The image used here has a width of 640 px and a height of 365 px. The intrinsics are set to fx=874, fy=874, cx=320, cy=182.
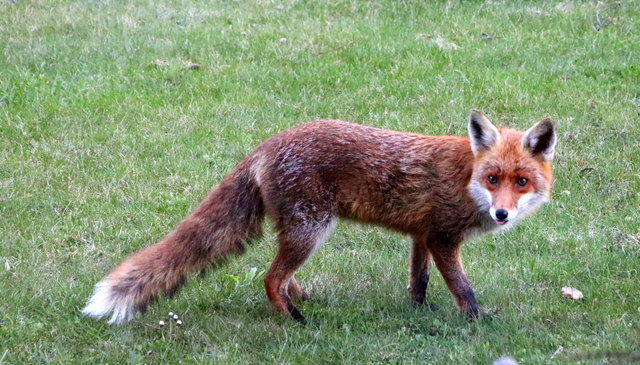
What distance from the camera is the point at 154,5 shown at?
47.4ft

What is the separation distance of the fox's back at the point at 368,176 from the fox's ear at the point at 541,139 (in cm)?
43

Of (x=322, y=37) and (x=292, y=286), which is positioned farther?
(x=322, y=37)

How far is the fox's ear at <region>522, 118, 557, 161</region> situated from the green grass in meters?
1.11

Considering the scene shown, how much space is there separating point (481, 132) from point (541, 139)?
41 cm

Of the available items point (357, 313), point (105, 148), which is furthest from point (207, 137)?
point (357, 313)

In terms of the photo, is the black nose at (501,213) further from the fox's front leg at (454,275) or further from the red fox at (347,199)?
the fox's front leg at (454,275)

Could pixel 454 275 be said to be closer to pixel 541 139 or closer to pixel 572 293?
pixel 572 293

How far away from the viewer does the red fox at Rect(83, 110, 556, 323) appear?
229 inches

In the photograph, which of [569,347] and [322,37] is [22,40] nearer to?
[322,37]

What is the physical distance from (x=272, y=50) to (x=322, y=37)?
2.68 ft

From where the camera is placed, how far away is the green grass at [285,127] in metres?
5.81

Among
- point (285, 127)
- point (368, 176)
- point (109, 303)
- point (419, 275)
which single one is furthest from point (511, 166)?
point (285, 127)

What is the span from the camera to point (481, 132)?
6.12 m

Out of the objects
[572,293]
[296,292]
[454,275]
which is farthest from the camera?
[296,292]
